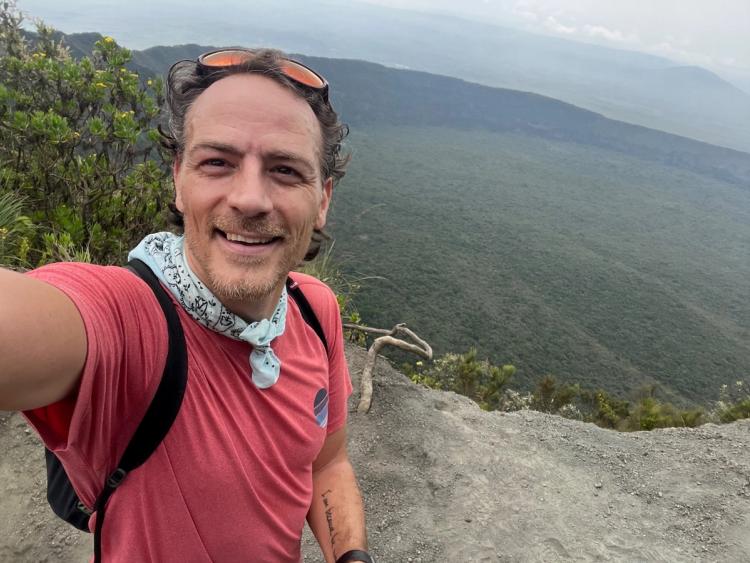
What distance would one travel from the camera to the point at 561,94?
19362cm

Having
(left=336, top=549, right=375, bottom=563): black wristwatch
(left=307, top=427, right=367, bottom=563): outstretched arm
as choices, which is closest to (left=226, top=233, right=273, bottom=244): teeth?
(left=307, top=427, right=367, bottom=563): outstretched arm

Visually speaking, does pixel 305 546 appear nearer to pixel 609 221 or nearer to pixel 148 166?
pixel 148 166

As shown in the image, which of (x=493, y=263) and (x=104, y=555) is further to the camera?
(x=493, y=263)

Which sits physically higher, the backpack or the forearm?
the backpack

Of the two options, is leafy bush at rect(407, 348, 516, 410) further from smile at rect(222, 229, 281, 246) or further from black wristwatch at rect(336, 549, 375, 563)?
smile at rect(222, 229, 281, 246)

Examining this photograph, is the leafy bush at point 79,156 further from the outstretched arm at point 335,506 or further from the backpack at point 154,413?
the backpack at point 154,413

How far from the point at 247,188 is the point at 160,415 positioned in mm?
471

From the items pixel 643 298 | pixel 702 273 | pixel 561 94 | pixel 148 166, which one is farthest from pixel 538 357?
pixel 561 94

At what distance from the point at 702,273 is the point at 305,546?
70.2m

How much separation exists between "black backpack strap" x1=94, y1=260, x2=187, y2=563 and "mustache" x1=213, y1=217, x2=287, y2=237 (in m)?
0.21

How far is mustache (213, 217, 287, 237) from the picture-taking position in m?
1.00

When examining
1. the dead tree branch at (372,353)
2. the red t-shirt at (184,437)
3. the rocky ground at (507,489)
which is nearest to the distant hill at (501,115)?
the dead tree branch at (372,353)

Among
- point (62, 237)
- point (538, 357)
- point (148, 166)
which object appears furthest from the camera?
point (538, 357)

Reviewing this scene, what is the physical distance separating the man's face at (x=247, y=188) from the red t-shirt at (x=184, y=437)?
126mm
